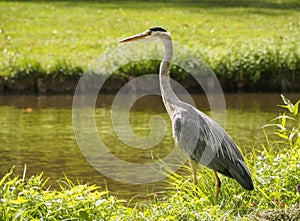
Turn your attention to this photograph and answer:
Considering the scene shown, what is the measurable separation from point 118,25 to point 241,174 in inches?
576

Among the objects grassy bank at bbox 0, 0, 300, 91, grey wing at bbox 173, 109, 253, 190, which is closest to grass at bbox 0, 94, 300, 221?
grey wing at bbox 173, 109, 253, 190

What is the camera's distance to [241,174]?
22.3 feet

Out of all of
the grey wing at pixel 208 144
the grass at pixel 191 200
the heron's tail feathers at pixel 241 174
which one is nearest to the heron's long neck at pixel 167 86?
the grey wing at pixel 208 144

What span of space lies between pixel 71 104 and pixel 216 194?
776 cm

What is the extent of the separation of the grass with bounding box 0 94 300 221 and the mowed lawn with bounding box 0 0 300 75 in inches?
346

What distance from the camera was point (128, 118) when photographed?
13.4 m

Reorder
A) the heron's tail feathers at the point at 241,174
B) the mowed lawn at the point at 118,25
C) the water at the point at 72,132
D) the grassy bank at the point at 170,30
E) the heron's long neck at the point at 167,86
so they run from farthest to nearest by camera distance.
Result: the mowed lawn at the point at 118,25 → the grassy bank at the point at 170,30 → the water at the point at 72,132 → the heron's long neck at the point at 167,86 → the heron's tail feathers at the point at 241,174

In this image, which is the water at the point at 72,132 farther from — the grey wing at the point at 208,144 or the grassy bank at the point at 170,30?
the grey wing at the point at 208,144

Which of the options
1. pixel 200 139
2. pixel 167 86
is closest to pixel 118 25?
pixel 167 86

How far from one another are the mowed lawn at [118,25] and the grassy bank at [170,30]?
20 millimetres

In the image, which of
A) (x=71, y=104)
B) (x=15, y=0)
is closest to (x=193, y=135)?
(x=71, y=104)

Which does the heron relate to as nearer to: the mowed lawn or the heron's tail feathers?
the heron's tail feathers

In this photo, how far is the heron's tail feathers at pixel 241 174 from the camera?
22.0 feet

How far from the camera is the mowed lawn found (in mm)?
17266
